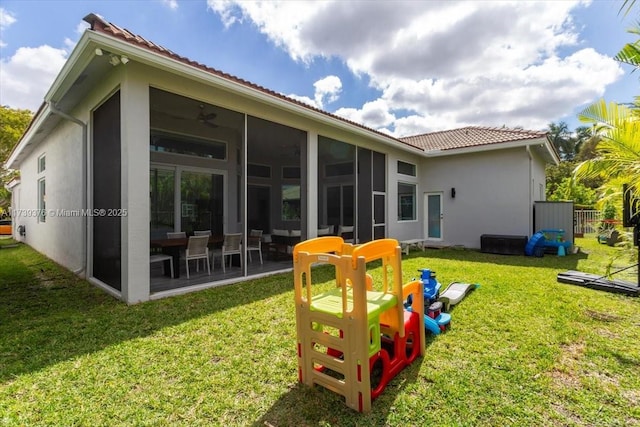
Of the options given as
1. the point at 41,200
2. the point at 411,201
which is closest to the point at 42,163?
the point at 41,200

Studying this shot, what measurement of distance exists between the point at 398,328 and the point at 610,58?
428 centimetres

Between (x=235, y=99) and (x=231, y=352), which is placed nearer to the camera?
(x=231, y=352)

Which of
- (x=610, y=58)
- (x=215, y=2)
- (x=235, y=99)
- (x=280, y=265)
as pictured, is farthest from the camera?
(x=280, y=265)

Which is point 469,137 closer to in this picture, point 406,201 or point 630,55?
point 406,201

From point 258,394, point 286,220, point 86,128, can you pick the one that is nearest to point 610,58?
point 258,394

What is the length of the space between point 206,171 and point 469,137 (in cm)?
1075

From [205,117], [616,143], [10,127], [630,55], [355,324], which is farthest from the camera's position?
[10,127]

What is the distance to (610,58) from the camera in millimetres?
3684

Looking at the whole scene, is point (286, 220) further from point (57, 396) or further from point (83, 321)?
point (57, 396)

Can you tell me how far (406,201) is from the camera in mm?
11523

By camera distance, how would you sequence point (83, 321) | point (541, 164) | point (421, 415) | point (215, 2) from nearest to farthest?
point (421, 415) → point (83, 321) → point (215, 2) → point (541, 164)

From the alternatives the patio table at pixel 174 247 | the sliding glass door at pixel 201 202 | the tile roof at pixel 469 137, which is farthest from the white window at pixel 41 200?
the tile roof at pixel 469 137

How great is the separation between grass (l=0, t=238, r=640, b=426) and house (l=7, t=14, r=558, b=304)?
122 centimetres

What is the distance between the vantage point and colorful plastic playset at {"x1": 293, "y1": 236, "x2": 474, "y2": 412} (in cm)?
211
